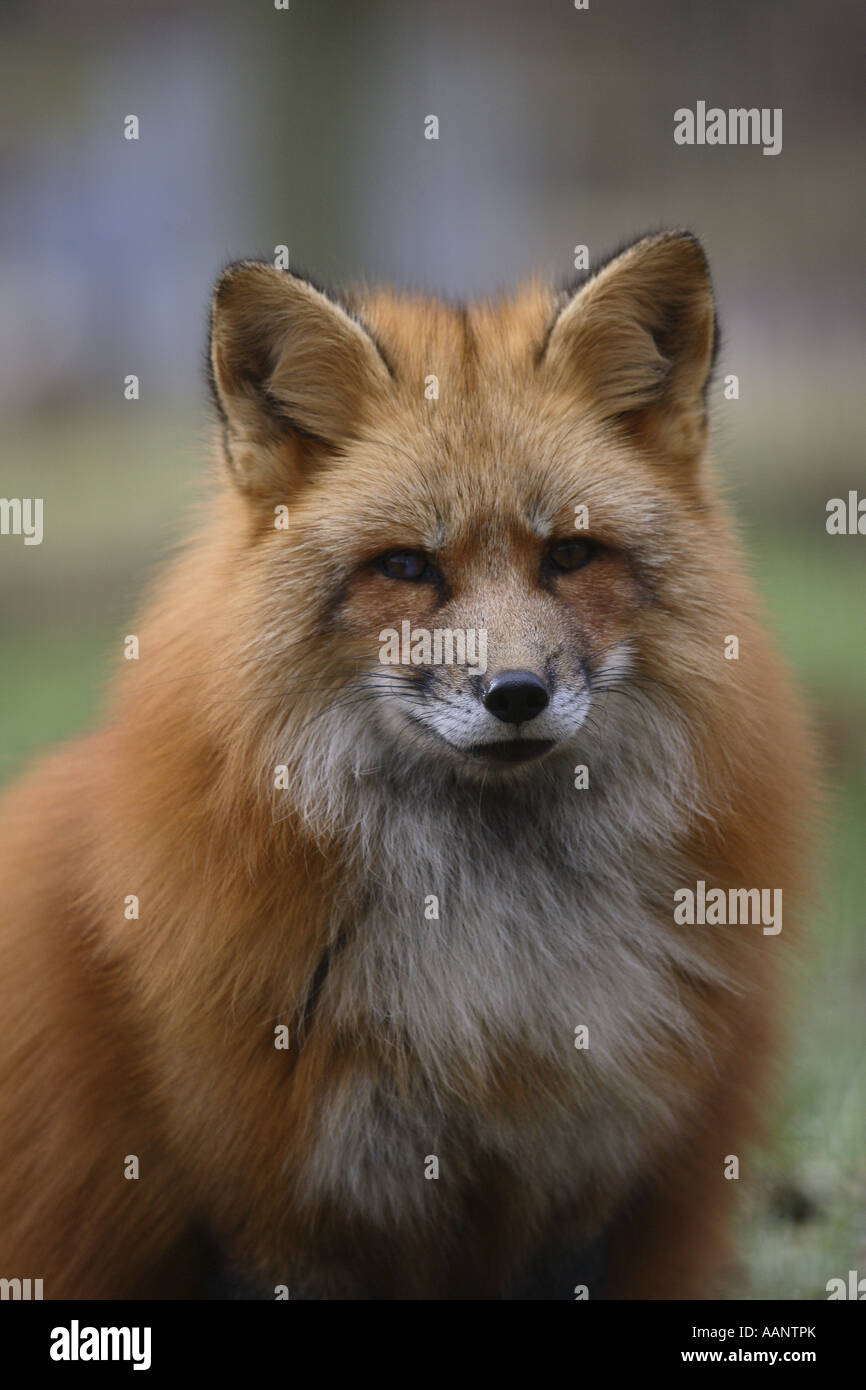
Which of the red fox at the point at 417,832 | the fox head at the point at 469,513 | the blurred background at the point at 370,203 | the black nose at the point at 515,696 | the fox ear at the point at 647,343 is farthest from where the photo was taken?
the blurred background at the point at 370,203

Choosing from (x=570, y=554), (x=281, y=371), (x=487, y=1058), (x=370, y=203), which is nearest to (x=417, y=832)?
(x=487, y=1058)

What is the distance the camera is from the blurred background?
313 inches

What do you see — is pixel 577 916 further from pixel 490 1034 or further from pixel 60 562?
pixel 60 562

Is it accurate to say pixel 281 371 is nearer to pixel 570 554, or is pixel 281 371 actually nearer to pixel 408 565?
pixel 408 565

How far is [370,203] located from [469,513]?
272 inches

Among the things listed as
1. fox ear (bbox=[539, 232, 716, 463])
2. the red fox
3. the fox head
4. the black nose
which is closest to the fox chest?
the red fox

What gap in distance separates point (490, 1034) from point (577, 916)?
35 cm

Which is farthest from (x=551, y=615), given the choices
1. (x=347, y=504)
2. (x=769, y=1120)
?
(x=769, y=1120)

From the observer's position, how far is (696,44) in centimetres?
807

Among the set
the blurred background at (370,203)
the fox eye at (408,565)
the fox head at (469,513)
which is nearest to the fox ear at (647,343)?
the fox head at (469,513)

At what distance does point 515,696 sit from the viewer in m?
2.91

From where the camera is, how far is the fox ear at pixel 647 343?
332 centimetres

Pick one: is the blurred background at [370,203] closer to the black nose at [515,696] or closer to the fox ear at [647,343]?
the fox ear at [647,343]

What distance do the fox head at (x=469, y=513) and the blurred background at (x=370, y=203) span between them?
4.06 meters
